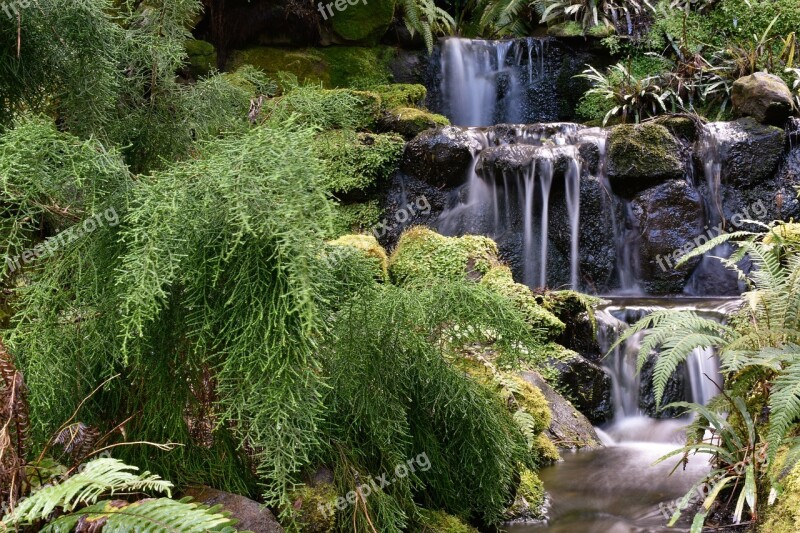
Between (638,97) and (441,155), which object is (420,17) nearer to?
(638,97)

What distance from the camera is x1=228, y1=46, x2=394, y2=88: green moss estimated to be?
10509 millimetres

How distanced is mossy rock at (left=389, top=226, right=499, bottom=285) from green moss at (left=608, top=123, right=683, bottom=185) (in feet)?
11.1

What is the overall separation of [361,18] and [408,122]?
308cm

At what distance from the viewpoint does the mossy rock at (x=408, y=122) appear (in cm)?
940

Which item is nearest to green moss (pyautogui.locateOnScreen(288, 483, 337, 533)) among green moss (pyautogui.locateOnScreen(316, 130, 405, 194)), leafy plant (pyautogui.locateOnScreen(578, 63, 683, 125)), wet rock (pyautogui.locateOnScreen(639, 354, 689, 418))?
wet rock (pyautogui.locateOnScreen(639, 354, 689, 418))

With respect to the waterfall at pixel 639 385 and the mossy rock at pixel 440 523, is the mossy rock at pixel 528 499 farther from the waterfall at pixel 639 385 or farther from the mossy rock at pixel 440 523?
the waterfall at pixel 639 385

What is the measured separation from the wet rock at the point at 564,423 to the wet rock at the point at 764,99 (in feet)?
19.6

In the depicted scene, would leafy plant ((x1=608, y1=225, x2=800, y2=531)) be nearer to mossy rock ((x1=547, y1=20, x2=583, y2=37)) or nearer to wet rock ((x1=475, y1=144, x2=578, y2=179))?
wet rock ((x1=475, y1=144, x2=578, y2=179))

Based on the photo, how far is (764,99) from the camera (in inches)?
363

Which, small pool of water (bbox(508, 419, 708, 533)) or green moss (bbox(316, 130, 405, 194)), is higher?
green moss (bbox(316, 130, 405, 194))

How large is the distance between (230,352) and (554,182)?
7401 mm

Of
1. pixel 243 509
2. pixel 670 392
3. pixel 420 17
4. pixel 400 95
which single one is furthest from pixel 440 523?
pixel 420 17

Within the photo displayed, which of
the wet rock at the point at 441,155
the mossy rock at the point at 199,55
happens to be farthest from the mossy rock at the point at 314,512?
the mossy rock at the point at 199,55

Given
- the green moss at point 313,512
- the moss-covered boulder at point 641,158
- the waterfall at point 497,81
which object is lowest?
the green moss at point 313,512
